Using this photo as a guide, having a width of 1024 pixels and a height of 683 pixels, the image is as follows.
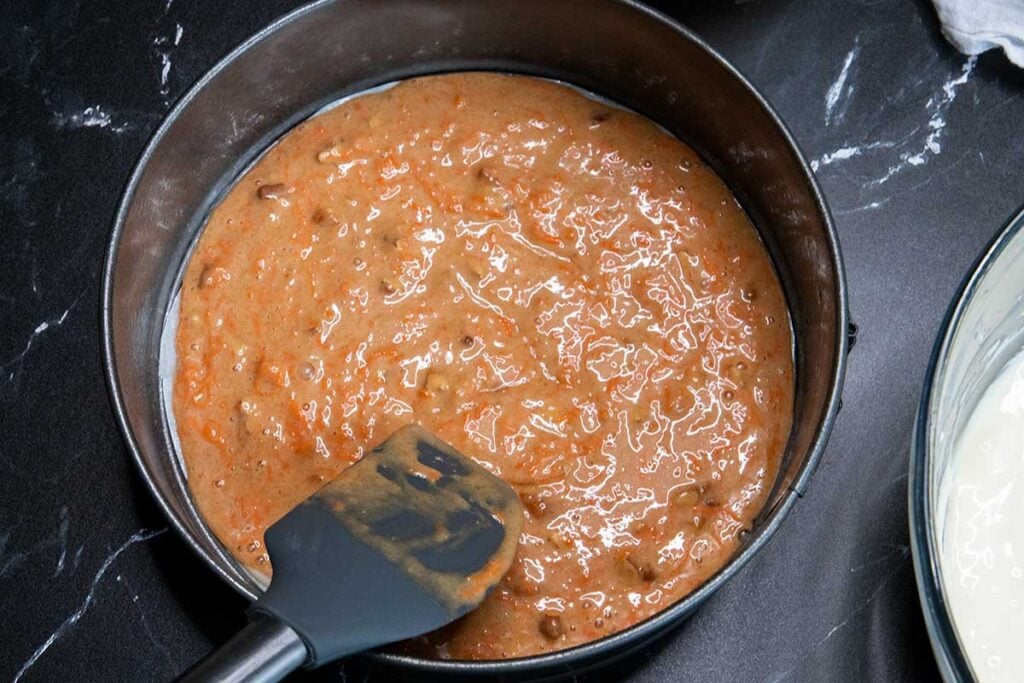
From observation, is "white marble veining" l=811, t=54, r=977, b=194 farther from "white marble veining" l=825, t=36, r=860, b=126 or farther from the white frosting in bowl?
the white frosting in bowl

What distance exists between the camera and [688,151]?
1.42m

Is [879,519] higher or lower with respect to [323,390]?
lower

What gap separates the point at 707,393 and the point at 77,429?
0.71 meters

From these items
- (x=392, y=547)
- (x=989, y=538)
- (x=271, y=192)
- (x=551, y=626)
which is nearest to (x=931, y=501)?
(x=989, y=538)

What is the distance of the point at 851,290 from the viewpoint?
145 centimetres

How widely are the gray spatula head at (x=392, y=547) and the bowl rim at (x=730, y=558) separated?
62 millimetres

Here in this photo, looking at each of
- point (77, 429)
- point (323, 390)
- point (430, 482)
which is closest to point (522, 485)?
point (430, 482)

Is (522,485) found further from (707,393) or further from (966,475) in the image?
(966,475)

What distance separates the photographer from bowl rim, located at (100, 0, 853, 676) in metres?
1.08

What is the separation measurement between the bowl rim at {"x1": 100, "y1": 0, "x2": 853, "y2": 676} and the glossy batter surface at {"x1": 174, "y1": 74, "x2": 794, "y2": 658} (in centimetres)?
10

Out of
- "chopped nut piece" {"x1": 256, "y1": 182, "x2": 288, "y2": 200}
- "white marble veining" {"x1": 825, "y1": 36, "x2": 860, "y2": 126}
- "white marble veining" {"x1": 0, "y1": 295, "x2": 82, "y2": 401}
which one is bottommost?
"white marble veining" {"x1": 825, "y1": 36, "x2": 860, "y2": 126}

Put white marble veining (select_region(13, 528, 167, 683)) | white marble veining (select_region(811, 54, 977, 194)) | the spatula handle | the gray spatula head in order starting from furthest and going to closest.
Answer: white marble veining (select_region(811, 54, 977, 194)), white marble veining (select_region(13, 528, 167, 683)), the gray spatula head, the spatula handle

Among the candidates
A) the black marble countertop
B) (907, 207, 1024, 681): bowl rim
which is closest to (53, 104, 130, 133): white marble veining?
the black marble countertop

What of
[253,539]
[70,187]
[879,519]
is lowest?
[879,519]
